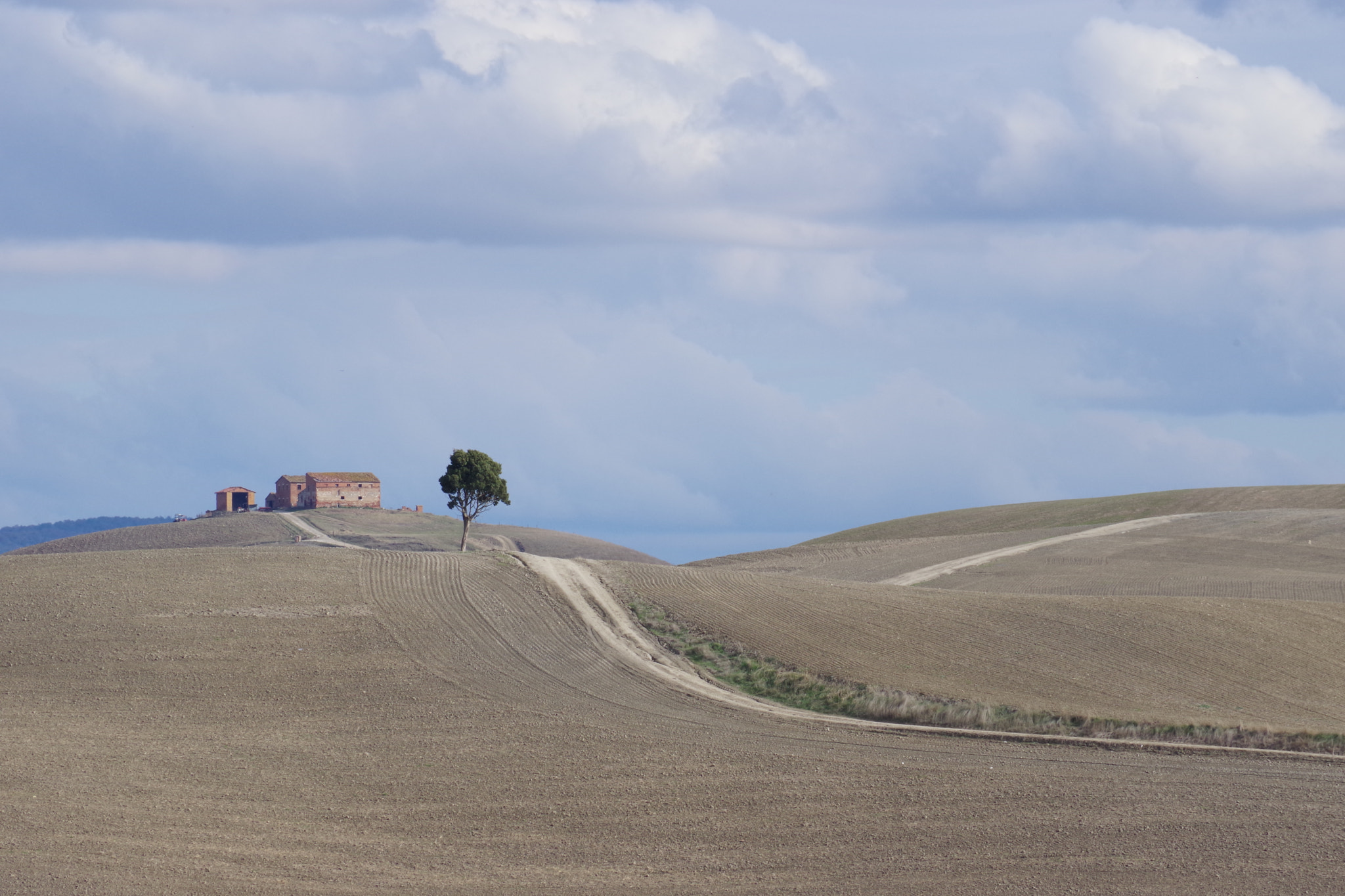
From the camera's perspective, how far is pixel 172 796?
66.4 ft

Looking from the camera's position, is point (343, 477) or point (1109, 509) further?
point (343, 477)

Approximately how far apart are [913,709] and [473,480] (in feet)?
142

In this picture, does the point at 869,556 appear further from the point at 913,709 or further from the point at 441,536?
the point at 441,536

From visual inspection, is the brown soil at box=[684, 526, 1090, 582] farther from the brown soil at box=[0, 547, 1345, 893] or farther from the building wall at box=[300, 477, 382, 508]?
the building wall at box=[300, 477, 382, 508]

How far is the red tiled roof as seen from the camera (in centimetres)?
14875

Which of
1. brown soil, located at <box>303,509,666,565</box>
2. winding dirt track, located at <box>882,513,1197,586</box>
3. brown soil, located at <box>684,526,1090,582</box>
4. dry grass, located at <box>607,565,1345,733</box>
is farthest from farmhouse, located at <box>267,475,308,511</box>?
dry grass, located at <box>607,565,1345,733</box>

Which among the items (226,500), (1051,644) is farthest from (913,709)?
(226,500)

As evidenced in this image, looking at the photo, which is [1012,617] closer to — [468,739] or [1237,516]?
[468,739]

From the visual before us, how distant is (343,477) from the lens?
150 meters

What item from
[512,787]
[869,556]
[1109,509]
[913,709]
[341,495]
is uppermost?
[341,495]

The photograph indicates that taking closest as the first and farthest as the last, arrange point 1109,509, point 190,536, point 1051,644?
point 1051,644 < point 1109,509 < point 190,536

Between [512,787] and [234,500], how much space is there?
146 m

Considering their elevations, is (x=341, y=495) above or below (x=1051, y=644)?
above

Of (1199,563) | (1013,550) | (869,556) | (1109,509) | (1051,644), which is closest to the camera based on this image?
(1051,644)
